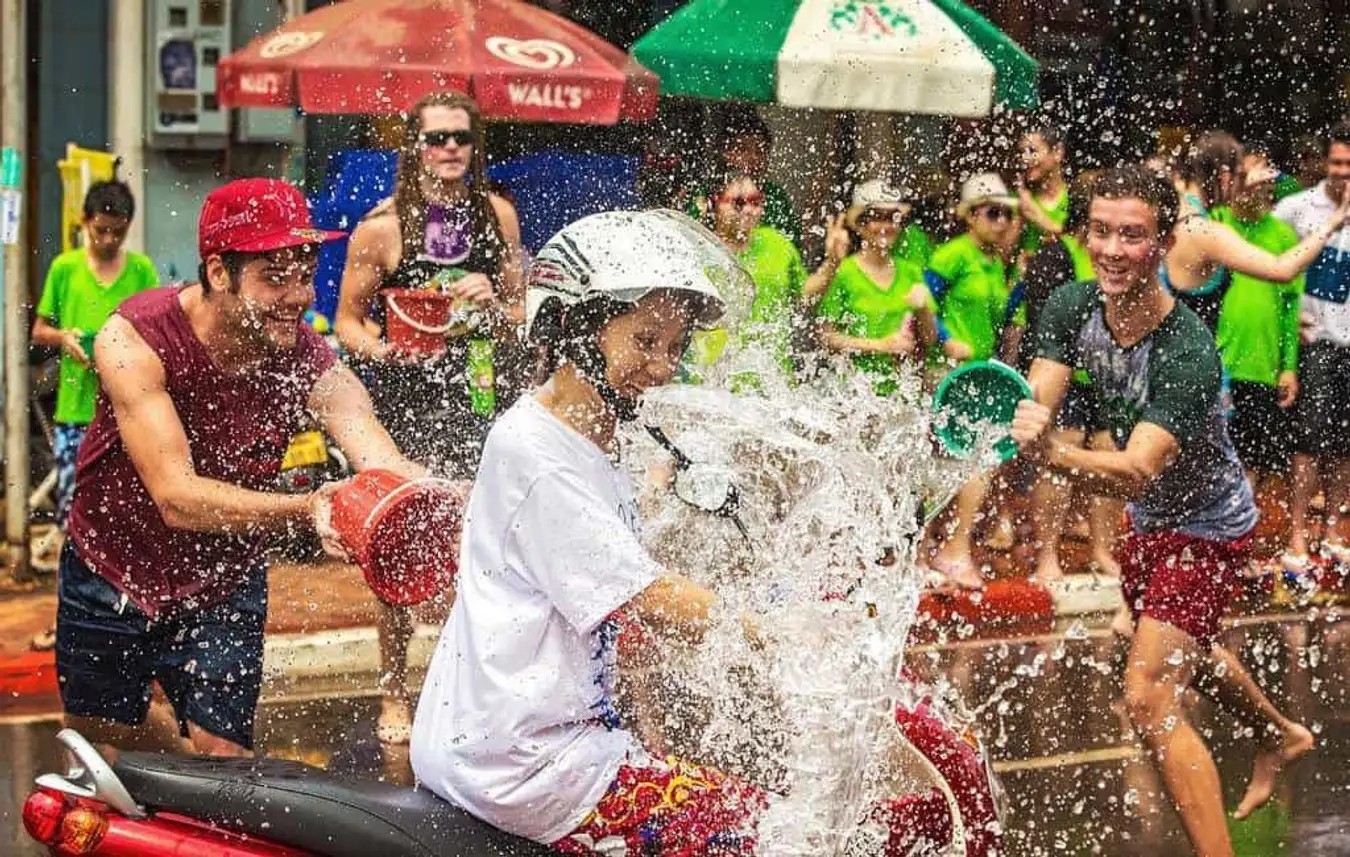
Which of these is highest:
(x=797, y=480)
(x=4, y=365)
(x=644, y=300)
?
(x=644, y=300)

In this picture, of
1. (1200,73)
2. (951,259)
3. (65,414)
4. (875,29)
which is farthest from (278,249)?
(1200,73)

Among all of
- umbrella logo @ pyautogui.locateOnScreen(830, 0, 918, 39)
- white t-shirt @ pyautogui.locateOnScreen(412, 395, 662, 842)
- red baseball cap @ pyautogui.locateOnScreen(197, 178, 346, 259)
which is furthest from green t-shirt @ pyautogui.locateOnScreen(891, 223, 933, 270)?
white t-shirt @ pyautogui.locateOnScreen(412, 395, 662, 842)

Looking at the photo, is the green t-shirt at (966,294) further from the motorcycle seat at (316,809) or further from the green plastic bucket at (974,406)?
the motorcycle seat at (316,809)

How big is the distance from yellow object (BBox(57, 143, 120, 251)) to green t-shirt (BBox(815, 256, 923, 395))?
3.58m

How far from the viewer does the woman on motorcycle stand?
387cm

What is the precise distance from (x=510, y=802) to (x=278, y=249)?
1.72 meters

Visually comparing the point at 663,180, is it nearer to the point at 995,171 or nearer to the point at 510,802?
the point at 995,171

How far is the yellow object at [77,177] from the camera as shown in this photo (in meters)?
11.5

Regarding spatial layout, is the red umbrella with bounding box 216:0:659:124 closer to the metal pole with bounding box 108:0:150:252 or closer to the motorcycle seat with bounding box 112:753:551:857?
the metal pole with bounding box 108:0:150:252

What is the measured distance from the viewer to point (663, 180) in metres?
12.1

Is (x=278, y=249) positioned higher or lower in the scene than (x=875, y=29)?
higher

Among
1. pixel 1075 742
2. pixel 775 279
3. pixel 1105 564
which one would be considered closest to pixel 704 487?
pixel 1075 742

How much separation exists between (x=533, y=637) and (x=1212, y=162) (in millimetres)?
7629

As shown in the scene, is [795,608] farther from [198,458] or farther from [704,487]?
[198,458]
